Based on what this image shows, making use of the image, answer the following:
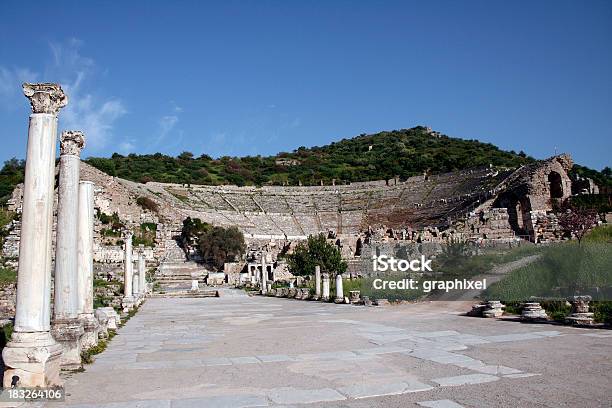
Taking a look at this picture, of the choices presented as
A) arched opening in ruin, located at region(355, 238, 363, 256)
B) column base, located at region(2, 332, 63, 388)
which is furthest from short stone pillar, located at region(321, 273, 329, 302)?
arched opening in ruin, located at region(355, 238, 363, 256)

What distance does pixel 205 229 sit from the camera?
58000 millimetres

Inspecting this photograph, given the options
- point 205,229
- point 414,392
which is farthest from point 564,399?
point 205,229

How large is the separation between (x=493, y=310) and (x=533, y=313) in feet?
5.06

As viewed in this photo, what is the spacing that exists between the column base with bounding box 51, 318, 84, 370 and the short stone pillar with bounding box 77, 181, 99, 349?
835 millimetres

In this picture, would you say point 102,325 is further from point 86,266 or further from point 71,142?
point 71,142

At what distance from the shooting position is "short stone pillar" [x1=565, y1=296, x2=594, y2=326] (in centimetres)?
1144

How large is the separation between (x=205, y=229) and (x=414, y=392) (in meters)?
53.8

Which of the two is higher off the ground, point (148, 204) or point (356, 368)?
point (148, 204)

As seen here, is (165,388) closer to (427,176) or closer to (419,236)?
(419,236)

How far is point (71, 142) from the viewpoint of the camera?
9.10 m

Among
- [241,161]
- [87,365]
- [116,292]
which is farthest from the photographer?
[241,161]

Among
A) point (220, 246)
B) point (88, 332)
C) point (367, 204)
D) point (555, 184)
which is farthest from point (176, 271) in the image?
point (555, 184)

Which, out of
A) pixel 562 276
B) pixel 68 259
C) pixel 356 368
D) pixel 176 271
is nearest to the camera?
pixel 356 368

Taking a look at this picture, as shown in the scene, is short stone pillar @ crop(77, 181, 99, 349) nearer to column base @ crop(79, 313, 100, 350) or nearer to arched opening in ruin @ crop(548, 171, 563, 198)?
column base @ crop(79, 313, 100, 350)
